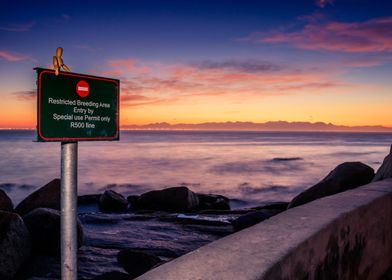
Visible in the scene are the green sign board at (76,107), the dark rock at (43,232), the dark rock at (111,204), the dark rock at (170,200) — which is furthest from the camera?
the dark rock at (111,204)

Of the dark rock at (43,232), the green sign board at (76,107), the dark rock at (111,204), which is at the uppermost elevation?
the green sign board at (76,107)

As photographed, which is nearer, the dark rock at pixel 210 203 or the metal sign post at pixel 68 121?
the metal sign post at pixel 68 121

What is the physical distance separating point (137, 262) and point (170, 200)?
22.5 feet

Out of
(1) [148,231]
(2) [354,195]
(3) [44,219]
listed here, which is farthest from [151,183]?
(2) [354,195]

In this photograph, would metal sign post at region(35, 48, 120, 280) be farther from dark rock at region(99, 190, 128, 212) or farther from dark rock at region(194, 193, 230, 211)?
dark rock at region(99, 190, 128, 212)

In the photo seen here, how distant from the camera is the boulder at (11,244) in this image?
6.14 meters

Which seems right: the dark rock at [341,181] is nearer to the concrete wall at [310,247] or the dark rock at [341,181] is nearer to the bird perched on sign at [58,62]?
the concrete wall at [310,247]

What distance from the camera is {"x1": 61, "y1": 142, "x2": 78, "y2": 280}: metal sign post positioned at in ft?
6.89

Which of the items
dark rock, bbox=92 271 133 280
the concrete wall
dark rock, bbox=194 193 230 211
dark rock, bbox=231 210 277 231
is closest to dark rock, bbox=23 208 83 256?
dark rock, bbox=92 271 133 280

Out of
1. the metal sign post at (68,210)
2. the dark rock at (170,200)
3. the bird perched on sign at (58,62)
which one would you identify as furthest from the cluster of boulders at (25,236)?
the dark rock at (170,200)

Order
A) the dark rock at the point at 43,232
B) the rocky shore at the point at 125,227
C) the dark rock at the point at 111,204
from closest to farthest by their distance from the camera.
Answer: the rocky shore at the point at 125,227
the dark rock at the point at 43,232
the dark rock at the point at 111,204

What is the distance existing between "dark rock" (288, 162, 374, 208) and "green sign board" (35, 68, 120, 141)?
7.57m

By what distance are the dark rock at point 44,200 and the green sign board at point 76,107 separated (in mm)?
8665

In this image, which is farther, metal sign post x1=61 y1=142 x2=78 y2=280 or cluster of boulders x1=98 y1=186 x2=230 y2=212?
cluster of boulders x1=98 y1=186 x2=230 y2=212
